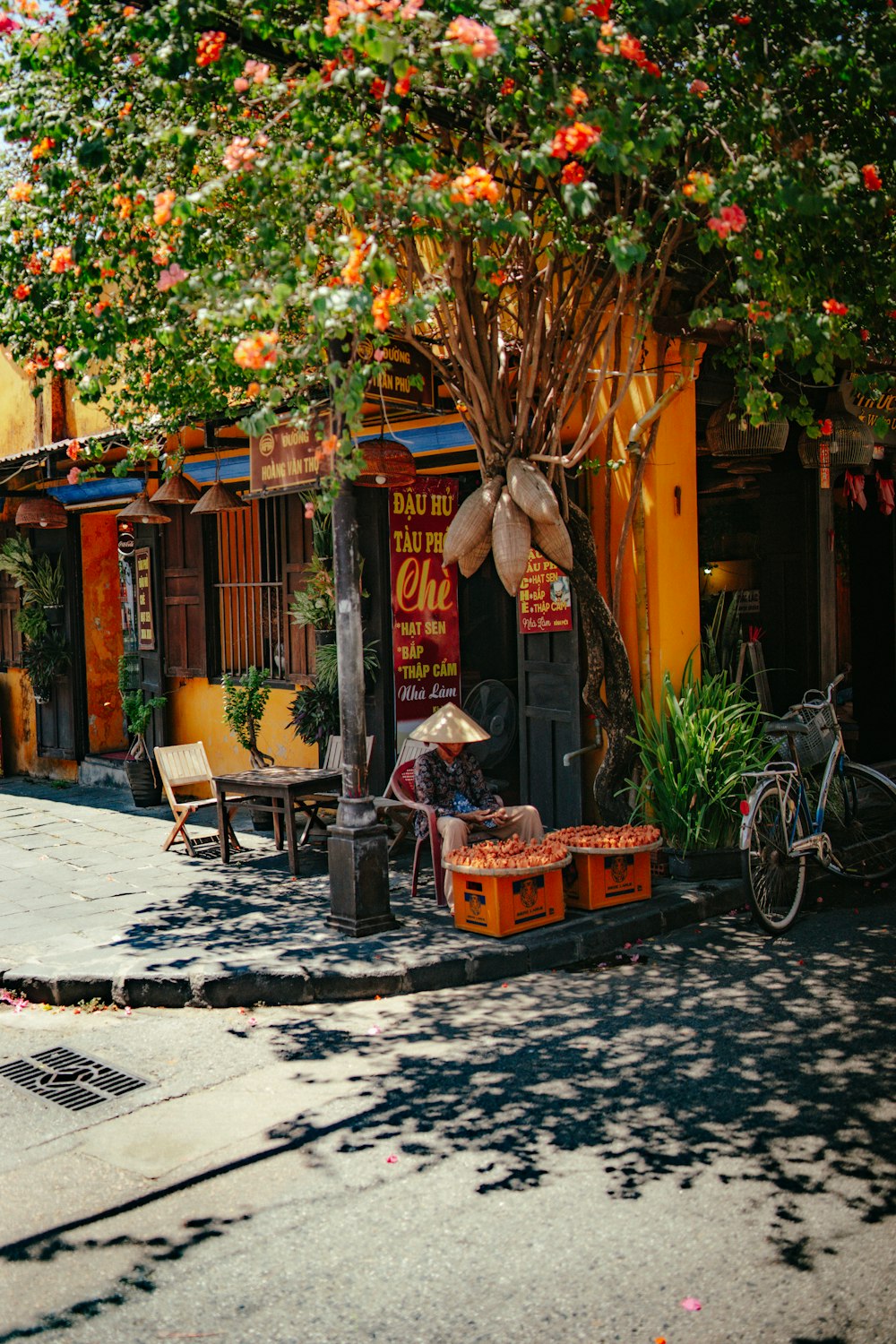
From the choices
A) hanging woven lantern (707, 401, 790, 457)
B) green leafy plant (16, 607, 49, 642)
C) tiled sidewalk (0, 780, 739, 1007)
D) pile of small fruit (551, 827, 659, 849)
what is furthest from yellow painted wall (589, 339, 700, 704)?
green leafy plant (16, 607, 49, 642)

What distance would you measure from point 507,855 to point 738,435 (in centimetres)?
428

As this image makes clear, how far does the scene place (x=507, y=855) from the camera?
280 inches

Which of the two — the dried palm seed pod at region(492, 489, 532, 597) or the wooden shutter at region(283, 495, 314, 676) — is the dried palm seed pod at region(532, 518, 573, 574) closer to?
the dried palm seed pod at region(492, 489, 532, 597)

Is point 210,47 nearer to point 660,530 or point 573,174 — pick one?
point 573,174

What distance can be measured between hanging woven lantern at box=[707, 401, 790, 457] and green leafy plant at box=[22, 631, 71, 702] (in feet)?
28.0

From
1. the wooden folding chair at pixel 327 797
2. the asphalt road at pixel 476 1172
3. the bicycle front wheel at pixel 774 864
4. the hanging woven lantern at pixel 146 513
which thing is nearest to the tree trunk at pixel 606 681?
the bicycle front wheel at pixel 774 864

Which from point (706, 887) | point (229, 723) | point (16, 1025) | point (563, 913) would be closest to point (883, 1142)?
point (563, 913)

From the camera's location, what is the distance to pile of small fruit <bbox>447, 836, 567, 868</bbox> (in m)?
7.02

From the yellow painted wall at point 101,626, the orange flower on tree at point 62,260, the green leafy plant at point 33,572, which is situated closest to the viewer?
the orange flower on tree at point 62,260

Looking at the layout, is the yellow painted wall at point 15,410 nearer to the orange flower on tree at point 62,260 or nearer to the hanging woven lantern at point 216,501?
the hanging woven lantern at point 216,501

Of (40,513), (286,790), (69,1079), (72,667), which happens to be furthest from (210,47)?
(72,667)

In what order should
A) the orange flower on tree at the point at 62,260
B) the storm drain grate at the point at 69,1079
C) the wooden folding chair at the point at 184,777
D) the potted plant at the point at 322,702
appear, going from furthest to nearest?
the potted plant at the point at 322,702
the wooden folding chair at the point at 184,777
the orange flower on tree at the point at 62,260
the storm drain grate at the point at 69,1079

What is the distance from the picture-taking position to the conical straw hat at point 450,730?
7895 millimetres

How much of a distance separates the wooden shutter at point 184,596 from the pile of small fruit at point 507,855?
6.14 meters
